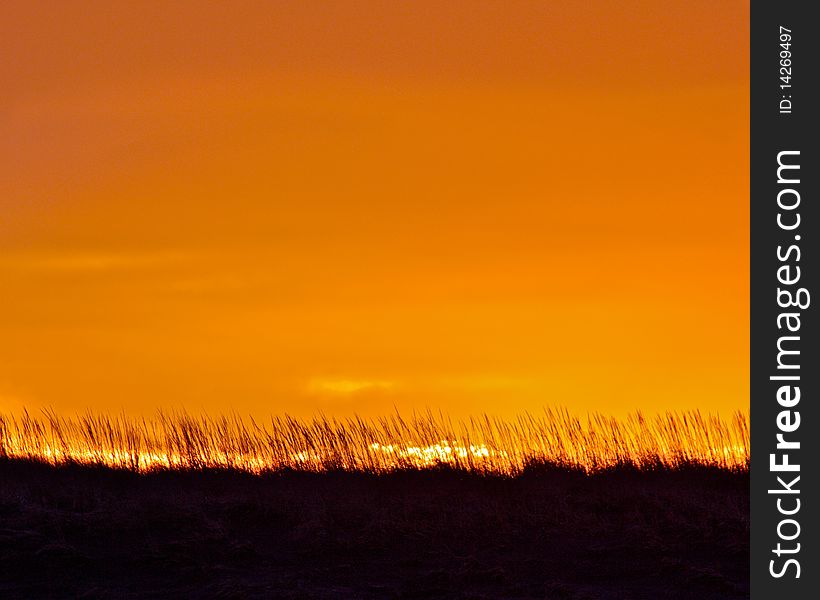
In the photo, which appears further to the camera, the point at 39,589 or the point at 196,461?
the point at 196,461

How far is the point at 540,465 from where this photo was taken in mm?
14398

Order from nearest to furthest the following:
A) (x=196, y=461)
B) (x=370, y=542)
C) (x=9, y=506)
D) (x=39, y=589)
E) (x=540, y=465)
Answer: (x=39, y=589), (x=370, y=542), (x=9, y=506), (x=540, y=465), (x=196, y=461)

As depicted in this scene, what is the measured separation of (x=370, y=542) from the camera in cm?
1102

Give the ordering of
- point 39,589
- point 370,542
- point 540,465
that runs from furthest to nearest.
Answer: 1. point 540,465
2. point 370,542
3. point 39,589

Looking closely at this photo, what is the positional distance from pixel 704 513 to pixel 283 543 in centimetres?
420

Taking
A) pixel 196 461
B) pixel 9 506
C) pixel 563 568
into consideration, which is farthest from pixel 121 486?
pixel 563 568

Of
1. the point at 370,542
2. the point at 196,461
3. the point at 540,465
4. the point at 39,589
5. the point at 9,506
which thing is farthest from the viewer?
the point at 196,461
